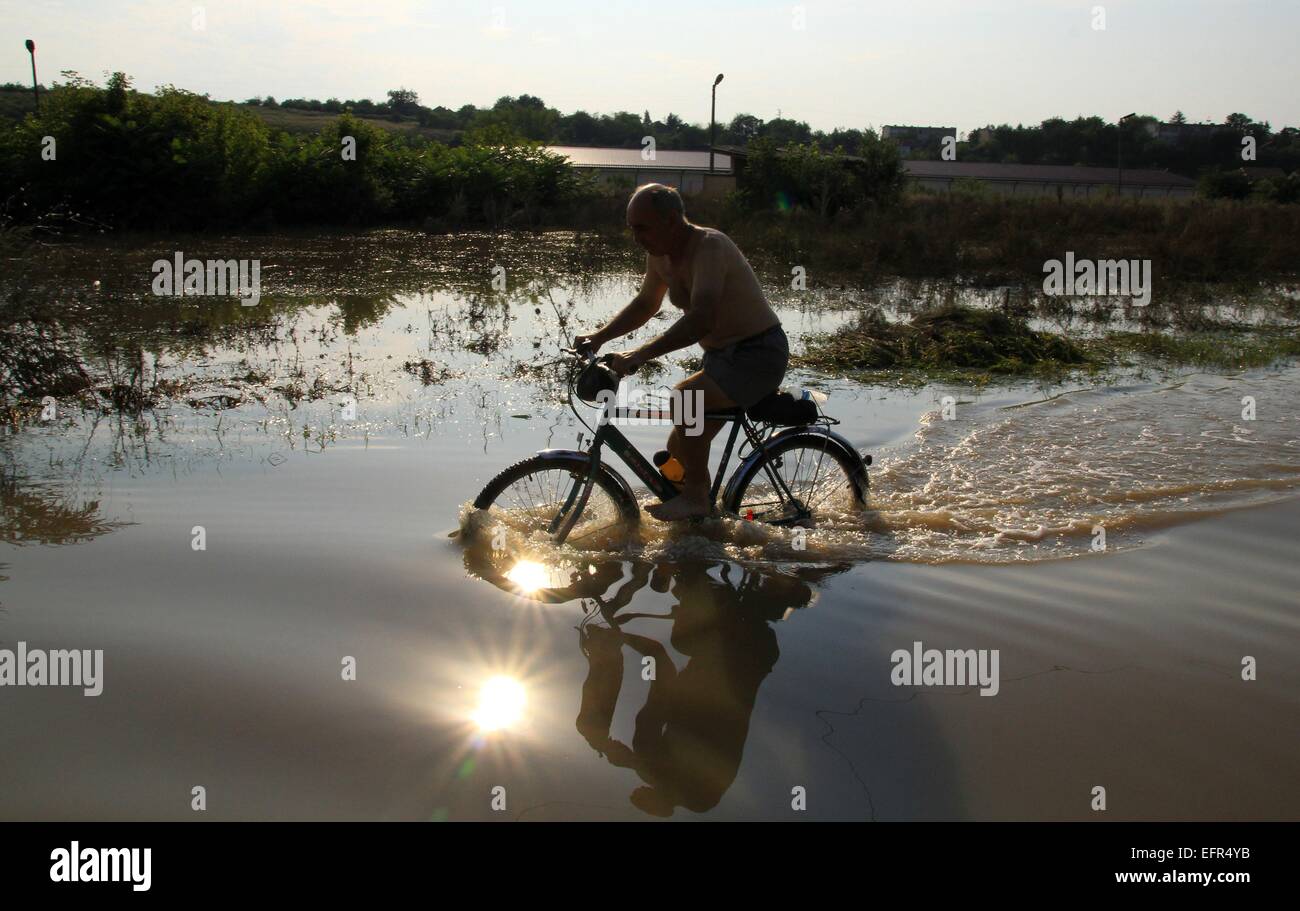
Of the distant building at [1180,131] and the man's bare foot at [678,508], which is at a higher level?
the distant building at [1180,131]

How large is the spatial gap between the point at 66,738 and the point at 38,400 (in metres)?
6.12

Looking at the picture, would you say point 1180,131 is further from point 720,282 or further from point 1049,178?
point 720,282

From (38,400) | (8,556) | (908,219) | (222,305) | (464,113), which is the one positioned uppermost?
(464,113)

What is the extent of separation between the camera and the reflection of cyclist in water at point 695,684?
387 cm

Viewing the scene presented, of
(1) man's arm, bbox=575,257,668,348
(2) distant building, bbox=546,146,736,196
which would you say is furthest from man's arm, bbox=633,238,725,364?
(2) distant building, bbox=546,146,736,196

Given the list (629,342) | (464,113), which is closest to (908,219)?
(629,342)

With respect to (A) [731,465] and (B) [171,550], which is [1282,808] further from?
(B) [171,550]

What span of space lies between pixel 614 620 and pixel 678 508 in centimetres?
103

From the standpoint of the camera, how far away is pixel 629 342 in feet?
43.5

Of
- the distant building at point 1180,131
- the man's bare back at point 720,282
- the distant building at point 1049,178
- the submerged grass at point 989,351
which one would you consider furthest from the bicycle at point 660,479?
the distant building at point 1180,131

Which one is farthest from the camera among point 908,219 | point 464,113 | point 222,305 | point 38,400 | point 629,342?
point 464,113

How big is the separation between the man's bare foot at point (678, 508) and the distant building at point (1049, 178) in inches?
2148

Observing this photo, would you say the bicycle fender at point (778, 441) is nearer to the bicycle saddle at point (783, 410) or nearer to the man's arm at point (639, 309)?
the bicycle saddle at point (783, 410)

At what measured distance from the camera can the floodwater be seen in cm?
382
